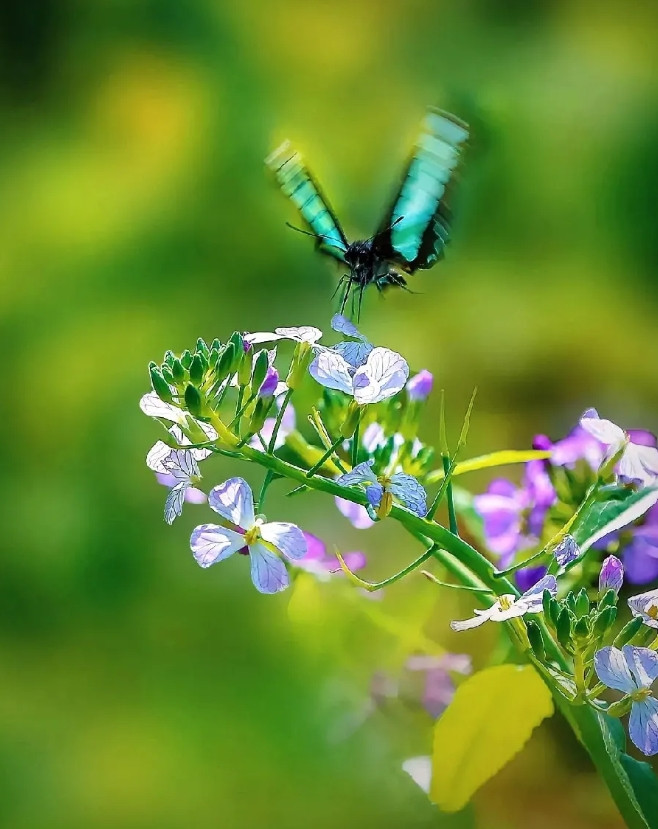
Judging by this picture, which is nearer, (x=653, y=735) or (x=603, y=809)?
(x=653, y=735)

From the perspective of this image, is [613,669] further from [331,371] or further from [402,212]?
[402,212]

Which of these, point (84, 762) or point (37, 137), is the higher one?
point (37, 137)

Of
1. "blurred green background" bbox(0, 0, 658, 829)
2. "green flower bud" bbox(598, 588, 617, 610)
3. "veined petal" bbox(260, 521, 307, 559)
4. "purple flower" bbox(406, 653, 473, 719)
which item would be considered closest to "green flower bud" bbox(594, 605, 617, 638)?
"green flower bud" bbox(598, 588, 617, 610)

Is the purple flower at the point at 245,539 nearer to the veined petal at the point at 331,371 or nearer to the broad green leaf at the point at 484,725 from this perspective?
the veined petal at the point at 331,371

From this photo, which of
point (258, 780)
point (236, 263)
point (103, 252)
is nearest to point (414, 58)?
point (236, 263)

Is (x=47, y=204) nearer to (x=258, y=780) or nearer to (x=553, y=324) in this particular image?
(x=553, y=324)

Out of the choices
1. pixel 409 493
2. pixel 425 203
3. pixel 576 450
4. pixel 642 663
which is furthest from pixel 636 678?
pixel 425 203
